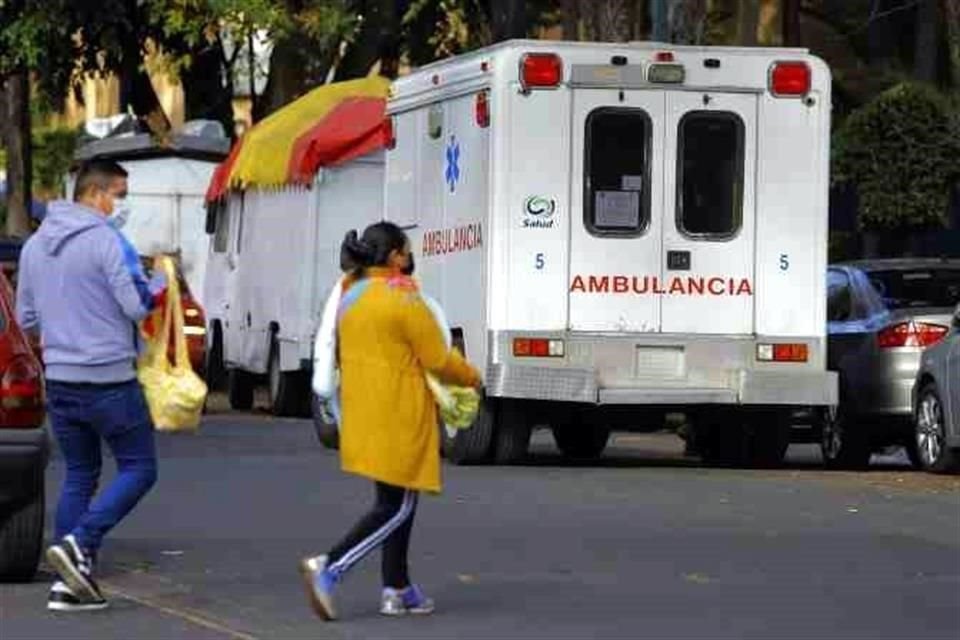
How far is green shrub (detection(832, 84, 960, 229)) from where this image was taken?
27.4m

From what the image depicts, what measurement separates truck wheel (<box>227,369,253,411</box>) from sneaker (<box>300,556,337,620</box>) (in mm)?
18437

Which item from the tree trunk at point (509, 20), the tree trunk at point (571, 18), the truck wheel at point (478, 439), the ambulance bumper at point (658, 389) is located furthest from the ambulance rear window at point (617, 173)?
the tree trunk at point (509, 20)

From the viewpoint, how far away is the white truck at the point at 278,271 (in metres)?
25.2

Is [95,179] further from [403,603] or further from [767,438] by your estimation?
[767,438]

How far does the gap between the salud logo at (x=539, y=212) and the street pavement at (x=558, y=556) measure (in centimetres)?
174

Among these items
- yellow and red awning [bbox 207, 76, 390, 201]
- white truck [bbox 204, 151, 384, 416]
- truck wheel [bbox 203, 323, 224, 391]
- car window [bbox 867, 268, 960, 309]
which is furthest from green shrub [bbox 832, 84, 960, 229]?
truck wheel [bbox 203, 323, 224, 391]

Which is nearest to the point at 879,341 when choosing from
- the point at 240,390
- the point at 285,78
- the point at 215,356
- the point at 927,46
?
the point at 240,390

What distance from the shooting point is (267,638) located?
34.1 ft

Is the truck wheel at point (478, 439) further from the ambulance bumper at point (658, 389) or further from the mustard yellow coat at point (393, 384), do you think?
the mustard yellow coat at point (393, 384)

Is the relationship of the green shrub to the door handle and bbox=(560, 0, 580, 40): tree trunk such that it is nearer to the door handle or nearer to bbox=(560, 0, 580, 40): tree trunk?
bbox=(560, 0, 580, 40): tree trunk

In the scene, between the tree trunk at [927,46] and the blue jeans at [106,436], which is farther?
the tree trunk at [927,46]

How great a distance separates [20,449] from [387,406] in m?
1.88

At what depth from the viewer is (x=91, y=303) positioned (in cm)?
1094

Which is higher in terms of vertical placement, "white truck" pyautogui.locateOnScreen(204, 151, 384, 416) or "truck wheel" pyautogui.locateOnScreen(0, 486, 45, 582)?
"white truck" pyautogui.locateOnScreen(204, 151, 384, 416)
